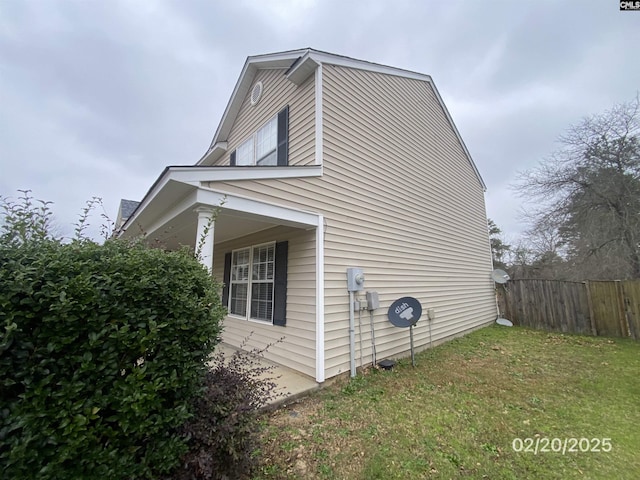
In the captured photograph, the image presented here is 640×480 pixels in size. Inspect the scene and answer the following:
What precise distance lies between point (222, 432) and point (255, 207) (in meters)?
2.67

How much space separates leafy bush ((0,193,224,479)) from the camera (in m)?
1.40

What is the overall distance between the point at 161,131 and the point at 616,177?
749 inches

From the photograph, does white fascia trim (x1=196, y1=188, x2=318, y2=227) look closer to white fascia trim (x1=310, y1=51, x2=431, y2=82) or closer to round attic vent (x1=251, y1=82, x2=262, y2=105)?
white fascia trim (x1=310, y1=51, x2=431, y2=82)

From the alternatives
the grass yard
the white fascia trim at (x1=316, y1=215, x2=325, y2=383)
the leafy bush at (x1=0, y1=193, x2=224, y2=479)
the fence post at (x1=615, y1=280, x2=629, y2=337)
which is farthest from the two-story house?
the fence post at (x1=615, y1=280, x2=629, y2=337)

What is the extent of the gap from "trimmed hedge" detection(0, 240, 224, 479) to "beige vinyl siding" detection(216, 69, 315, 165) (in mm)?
3791

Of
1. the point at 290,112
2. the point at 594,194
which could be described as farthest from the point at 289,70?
the point at 594,194

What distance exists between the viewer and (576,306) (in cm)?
823

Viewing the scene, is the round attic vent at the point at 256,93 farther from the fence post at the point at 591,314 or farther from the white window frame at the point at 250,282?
the fence post at the point at 591,314

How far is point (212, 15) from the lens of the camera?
7.60 m

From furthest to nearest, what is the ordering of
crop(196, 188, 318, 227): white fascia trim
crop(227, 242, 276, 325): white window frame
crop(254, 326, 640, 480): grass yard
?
crop(227, 242, 276, 325): white window frame < crop(196, 188, 318, 227): white fascia trim < crop(254, 326, 640, 480): grass yard

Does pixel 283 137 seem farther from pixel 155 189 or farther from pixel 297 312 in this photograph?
pixel 297 312

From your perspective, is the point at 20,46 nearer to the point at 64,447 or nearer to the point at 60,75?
the point at 60,75

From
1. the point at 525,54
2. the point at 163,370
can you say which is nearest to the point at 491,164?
the point at 525,54
